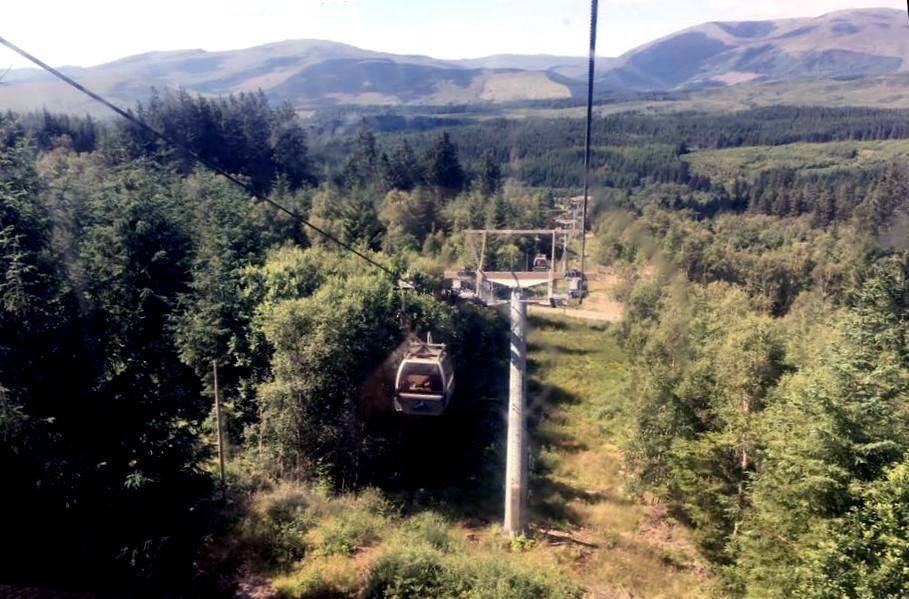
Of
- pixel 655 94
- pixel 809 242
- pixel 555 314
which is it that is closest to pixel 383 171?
pixel 555 314


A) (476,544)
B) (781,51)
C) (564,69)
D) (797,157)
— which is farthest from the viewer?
(781,51)

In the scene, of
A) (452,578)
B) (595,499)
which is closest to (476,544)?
(452,578)

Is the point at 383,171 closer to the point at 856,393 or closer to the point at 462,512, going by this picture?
the point at 462,512

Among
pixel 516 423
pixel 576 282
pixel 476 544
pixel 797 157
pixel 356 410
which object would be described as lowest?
pixel 476 544

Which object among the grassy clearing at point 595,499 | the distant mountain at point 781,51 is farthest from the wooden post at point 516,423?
the distant mountain at point 781,51

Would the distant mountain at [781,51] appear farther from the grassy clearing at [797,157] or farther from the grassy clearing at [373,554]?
the grassy clearing at [373,554]

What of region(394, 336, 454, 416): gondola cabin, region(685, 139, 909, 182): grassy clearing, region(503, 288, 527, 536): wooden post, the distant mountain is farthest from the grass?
the distant mountain

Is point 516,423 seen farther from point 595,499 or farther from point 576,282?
point 595,499
